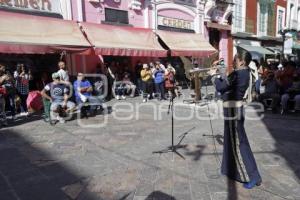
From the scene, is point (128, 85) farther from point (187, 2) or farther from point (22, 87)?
point (187, 2)

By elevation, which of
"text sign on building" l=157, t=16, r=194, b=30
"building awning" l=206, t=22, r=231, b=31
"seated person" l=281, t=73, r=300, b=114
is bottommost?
"seated person" l=281, t=73, r=300, b=114

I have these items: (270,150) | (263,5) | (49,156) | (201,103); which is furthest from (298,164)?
(263,5)

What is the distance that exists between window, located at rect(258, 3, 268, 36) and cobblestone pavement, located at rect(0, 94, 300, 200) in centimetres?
1819

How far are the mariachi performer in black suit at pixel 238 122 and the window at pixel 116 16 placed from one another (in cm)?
966

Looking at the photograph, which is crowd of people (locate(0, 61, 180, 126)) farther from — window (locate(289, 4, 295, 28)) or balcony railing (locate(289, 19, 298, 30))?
window (locate(289, 4, 295, 28))

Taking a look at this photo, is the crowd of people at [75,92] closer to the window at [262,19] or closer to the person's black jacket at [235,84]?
the person's black jacket at [235,84]

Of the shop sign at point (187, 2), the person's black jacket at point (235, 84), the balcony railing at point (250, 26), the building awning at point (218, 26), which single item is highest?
the shop sign at point (187, 2)

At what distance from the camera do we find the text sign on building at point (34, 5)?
9328 mm

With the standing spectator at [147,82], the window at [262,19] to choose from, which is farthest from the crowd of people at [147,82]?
the window at [262,19]

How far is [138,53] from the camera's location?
461 inches

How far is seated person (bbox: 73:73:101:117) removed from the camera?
7.91 m

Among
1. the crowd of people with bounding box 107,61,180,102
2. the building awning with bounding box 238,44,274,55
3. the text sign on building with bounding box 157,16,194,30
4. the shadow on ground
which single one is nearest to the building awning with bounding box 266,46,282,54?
the building awning with bounding box 238,44,274,55

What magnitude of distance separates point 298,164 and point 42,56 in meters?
9.10

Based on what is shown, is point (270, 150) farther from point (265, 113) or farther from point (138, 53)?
point (138, 53)
